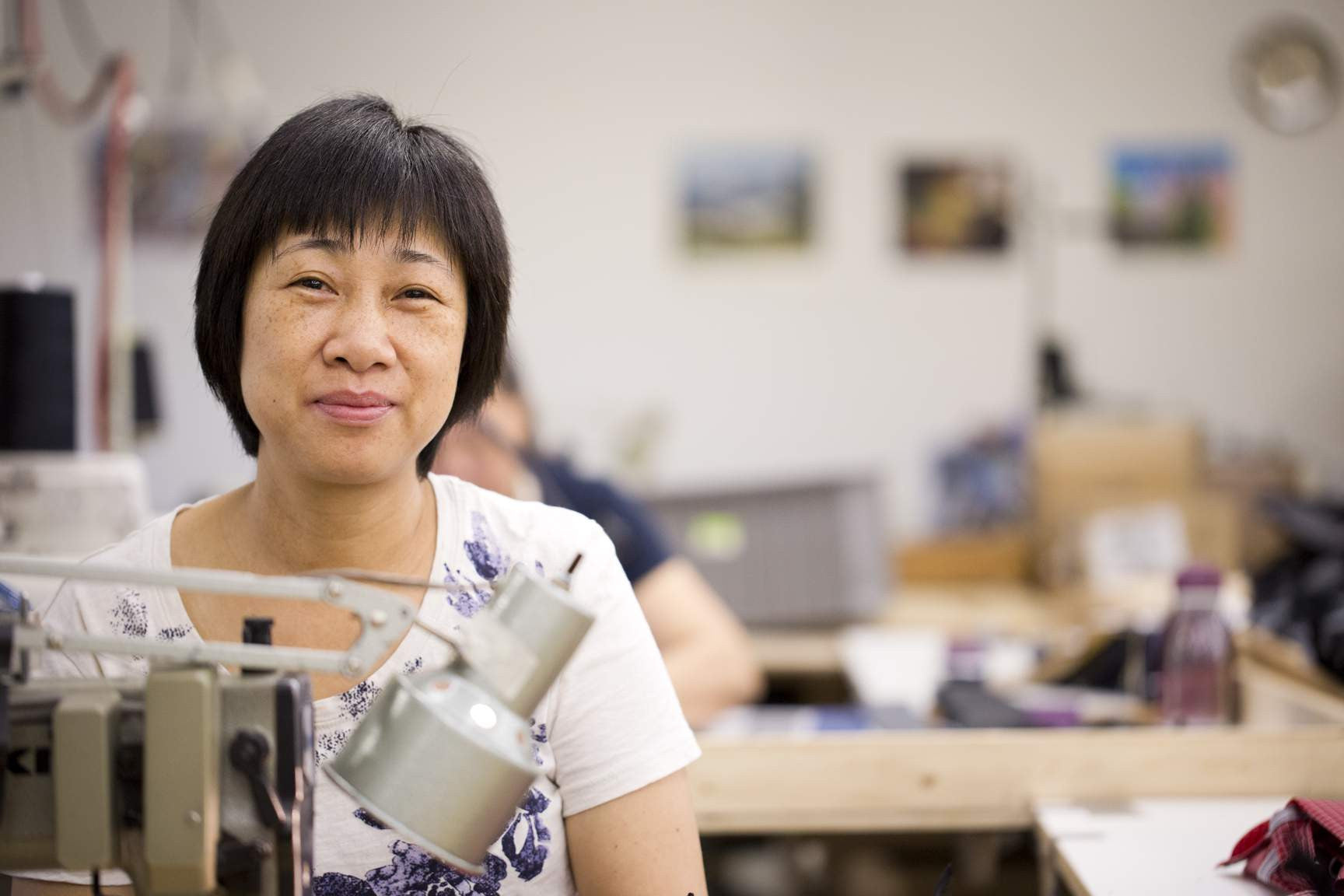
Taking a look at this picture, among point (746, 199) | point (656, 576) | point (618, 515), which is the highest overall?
point (746, 199)

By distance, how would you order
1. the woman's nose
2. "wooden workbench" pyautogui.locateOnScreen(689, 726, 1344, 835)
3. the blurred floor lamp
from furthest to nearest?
1. the blurred floor lamp
2. "wooden workbench" pyautogui.locateOnScreen(689, 726, 1344, 835)
3. the woman's nose

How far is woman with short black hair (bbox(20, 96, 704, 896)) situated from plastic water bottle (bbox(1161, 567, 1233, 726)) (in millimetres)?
1016

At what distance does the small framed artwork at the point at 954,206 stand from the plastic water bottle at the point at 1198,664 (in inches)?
119

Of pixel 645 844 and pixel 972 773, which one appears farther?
pixel 972 773

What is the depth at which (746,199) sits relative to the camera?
4699mm

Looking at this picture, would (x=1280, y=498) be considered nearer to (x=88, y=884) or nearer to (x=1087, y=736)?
(x=1087, y=736)

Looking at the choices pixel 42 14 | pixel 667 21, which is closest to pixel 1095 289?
pixel 667 21

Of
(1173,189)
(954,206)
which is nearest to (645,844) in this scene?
(954,206)

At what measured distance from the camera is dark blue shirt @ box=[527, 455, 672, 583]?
221 centimetres

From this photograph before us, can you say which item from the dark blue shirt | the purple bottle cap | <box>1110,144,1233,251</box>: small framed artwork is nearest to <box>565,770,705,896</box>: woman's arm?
the purple bottle cap

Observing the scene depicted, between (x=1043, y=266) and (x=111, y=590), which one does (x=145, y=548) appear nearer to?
(x=111, y=590)

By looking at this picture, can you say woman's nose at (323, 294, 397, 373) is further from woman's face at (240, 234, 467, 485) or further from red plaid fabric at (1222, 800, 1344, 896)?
red plaid fabric at (1222, 800, 1344, 896)

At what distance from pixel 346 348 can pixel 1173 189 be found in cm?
432

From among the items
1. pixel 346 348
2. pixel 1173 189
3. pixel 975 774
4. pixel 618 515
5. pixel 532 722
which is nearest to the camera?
pixel 346 348
